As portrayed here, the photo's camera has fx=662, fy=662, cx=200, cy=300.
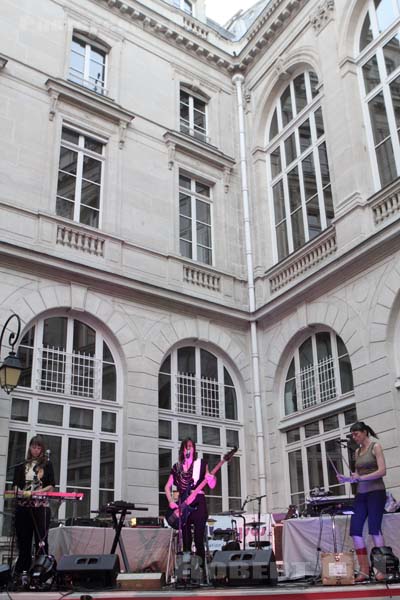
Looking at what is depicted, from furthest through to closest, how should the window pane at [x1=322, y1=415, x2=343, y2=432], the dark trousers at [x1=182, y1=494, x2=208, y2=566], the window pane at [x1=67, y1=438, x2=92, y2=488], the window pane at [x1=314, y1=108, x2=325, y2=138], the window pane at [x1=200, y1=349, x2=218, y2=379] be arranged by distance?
the window pane at [x1=314, y1=108, x2=325, y2=138] < the window pane at [x1=200, y1=349, x2=218, y2=379] < the window pane at [x1=322, y1=415, x2=343, y2=432] < the window pane at [x1=67, y1=438, x2=92, y2=488] < the dark trousers at [x1=182, y1=494, x2=208, y2=566]

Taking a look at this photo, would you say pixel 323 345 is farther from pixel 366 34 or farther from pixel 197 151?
pixel 366 34

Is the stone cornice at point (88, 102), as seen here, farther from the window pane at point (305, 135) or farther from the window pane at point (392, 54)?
the window pane at point (392, 54)

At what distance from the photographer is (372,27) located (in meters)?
12.6

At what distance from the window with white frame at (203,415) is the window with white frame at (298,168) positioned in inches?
117

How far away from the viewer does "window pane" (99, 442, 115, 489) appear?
429 inches

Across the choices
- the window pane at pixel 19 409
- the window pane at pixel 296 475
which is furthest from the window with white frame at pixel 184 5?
the window pane at pixel 296 475

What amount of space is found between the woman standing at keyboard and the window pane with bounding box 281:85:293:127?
33.2 feet

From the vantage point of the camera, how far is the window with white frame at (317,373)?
11477 millimetres

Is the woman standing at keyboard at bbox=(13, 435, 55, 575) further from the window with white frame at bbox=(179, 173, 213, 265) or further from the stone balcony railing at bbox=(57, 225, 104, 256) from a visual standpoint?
the window with white frame at bbox=(179, 173, 213, 265)

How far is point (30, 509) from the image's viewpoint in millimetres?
6902

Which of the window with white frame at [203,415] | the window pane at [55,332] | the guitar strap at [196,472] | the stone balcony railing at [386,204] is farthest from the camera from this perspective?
the window with white frame at [203,415]

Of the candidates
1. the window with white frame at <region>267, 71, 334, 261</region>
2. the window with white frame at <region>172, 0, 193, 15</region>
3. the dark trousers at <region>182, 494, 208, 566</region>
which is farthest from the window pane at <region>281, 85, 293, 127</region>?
the dark trousers at <region>182, 494, 208, 566</region>

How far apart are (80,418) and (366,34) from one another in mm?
8993

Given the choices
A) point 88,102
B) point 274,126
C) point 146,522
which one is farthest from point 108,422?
point 274,126
